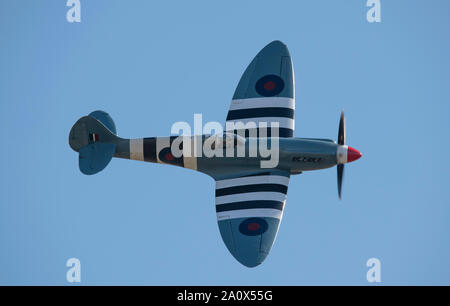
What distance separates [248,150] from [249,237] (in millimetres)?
3164

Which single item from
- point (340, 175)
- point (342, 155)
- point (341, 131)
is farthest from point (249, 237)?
point (341, 131)

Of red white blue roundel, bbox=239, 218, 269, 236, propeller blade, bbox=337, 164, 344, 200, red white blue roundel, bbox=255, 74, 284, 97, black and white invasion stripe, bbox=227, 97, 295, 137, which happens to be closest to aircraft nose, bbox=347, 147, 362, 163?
propeller blade, bbox=337, 164, 344, 200

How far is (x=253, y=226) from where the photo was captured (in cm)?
3147

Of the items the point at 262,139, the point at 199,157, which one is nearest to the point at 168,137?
the point at 199,157

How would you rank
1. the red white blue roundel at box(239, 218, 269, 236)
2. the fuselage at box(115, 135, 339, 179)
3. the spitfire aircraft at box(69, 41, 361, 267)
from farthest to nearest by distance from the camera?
the fuselage at box(115, 135, 339, 179) < the spitfire aircraft at box(69, 41, 361, 267) < the red white blue roundel at box(239, 218, 269, 236)

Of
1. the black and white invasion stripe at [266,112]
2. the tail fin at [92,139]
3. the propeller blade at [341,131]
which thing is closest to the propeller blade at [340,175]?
the propeller blade at [341,131]

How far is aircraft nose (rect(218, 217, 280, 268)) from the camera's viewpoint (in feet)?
101

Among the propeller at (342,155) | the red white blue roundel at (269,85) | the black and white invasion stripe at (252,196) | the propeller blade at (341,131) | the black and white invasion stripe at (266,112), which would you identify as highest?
the red white blue roundel at (269,85)

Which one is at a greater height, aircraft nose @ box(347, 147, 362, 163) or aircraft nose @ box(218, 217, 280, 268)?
aircraft nose @ box(347, 147, 362, 163)

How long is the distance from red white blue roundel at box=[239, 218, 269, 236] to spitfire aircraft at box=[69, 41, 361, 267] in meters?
0.03

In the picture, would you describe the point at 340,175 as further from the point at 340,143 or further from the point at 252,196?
the point at 252,196

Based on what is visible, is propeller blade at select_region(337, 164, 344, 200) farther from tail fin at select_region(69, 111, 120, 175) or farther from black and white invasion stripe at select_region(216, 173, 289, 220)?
tail fin at select_region(69, 111, 120, 175)

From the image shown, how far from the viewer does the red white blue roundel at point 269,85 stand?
34.2 metres

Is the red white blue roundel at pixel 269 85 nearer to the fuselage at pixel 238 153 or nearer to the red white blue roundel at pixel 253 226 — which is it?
the fuselage at pixel 238 153
